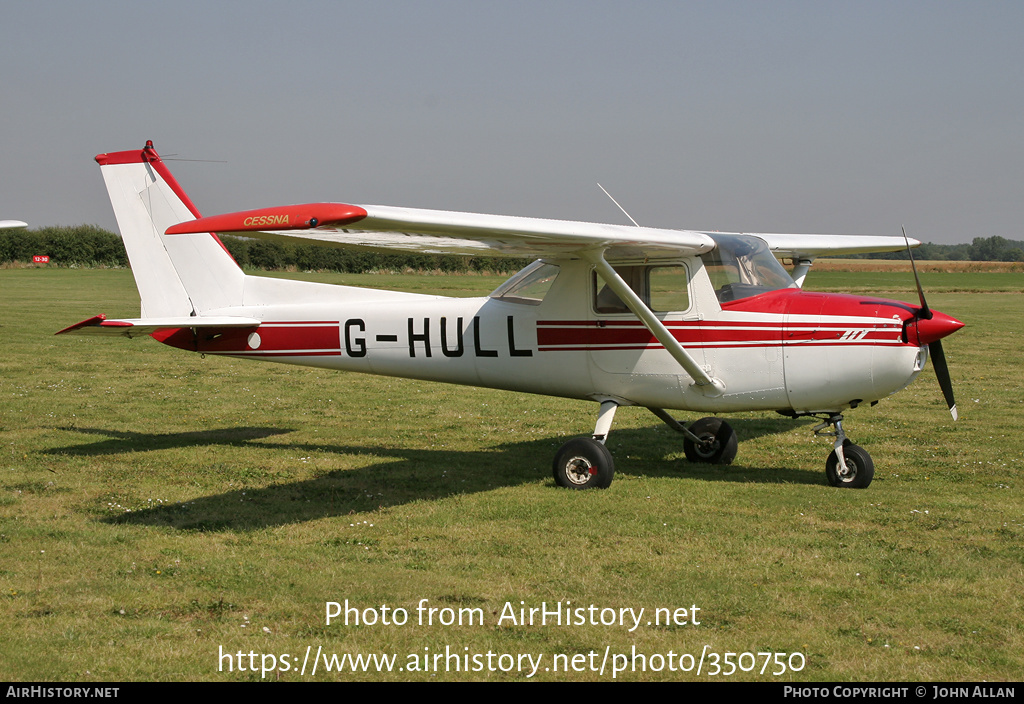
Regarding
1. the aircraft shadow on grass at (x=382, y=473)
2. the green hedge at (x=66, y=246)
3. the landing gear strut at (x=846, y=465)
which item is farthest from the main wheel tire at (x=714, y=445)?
the green hedge at (x=66, y=246)

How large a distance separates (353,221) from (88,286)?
41711 mm

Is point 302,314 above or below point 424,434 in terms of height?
above

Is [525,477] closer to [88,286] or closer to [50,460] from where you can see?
[50,460]

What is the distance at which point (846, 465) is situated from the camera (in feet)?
28.7

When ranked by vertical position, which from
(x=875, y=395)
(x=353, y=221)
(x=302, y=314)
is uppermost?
(x=353, y=221)

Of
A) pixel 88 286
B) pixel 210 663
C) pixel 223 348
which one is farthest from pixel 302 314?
pixel 88 286

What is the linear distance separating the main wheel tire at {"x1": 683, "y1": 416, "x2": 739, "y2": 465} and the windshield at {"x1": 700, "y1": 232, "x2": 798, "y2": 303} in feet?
6.36

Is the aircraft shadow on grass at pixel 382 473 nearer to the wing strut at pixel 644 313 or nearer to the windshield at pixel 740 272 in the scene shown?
the wing strut at pixel 644 313

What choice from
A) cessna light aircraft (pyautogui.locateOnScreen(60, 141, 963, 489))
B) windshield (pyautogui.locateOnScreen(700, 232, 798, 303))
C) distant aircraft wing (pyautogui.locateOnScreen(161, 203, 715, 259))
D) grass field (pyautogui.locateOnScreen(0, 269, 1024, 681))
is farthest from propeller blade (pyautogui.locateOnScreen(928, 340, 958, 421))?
distant aircraft wing (pyautogui.locateOnScreen(161, 203, 715, 259))

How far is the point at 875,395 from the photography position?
830 centimetres

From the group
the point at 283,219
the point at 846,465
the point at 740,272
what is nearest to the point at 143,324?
the point at 283,219

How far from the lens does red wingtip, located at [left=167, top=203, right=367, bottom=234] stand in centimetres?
605

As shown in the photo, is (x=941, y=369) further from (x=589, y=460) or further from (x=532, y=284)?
(x=532, y=284)

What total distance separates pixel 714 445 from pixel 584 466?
7.08 ft
